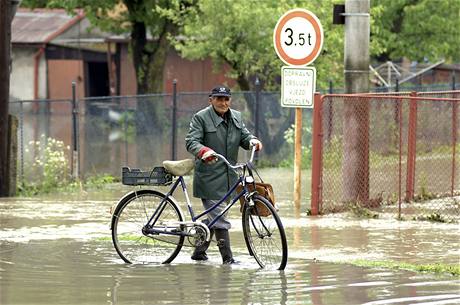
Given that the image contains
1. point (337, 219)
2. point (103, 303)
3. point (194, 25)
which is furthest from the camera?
point (194, 25)

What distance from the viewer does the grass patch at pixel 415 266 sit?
11781 millimetres

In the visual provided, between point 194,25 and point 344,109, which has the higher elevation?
point 194,25

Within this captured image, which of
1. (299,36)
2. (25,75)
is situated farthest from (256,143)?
(25,75)

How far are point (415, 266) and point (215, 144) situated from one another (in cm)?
220

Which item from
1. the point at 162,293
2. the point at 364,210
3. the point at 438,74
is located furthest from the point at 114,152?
the point at 438,74

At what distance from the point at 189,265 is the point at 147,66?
2588cm

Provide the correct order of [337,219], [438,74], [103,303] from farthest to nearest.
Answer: [438,74] < [337,219] < [103,303]

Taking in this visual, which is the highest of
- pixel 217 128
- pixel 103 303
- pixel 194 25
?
pixel 194 25

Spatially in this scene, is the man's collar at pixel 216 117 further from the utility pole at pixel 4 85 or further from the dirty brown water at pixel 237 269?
the utility pole at pixel 4 85

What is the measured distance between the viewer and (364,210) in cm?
1678

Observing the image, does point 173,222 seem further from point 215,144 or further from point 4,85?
point 4,85

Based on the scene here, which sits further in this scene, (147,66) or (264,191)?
(147,66)

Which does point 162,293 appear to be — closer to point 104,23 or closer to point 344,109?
point 344,109

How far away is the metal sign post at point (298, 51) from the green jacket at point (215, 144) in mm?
4380
